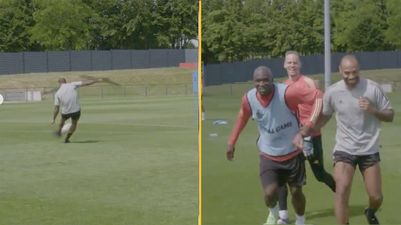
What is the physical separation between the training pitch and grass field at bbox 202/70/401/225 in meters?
0.36

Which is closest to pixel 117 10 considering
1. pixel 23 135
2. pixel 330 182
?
pixel 23 135

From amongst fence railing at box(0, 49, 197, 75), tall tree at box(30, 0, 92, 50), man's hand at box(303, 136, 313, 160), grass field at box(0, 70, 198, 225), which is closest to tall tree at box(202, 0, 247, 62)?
man's hand at box(303, 136, 313, 160)

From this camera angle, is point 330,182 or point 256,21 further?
point 330,182

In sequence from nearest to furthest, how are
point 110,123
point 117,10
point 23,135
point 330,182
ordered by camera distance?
point 330,182
point 23,135
point 110,123
point 117,10

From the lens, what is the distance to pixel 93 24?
8262 cm

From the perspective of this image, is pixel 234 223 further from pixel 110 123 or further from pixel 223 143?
pixel 110 123

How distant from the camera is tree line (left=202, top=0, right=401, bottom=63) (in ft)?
23.1

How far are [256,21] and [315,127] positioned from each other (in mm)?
1339

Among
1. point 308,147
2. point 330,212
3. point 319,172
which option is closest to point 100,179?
point 319,172

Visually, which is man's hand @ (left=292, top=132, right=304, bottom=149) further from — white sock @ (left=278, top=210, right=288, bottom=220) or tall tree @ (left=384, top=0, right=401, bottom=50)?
tall tree @ (left=384, top=0, right=401, bottom=50)

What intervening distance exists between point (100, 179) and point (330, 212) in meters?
4.72

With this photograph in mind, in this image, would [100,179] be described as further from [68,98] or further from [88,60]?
[88,60]

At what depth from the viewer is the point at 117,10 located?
84812 millimetres

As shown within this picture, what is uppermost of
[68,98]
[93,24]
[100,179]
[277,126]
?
[93,24]
